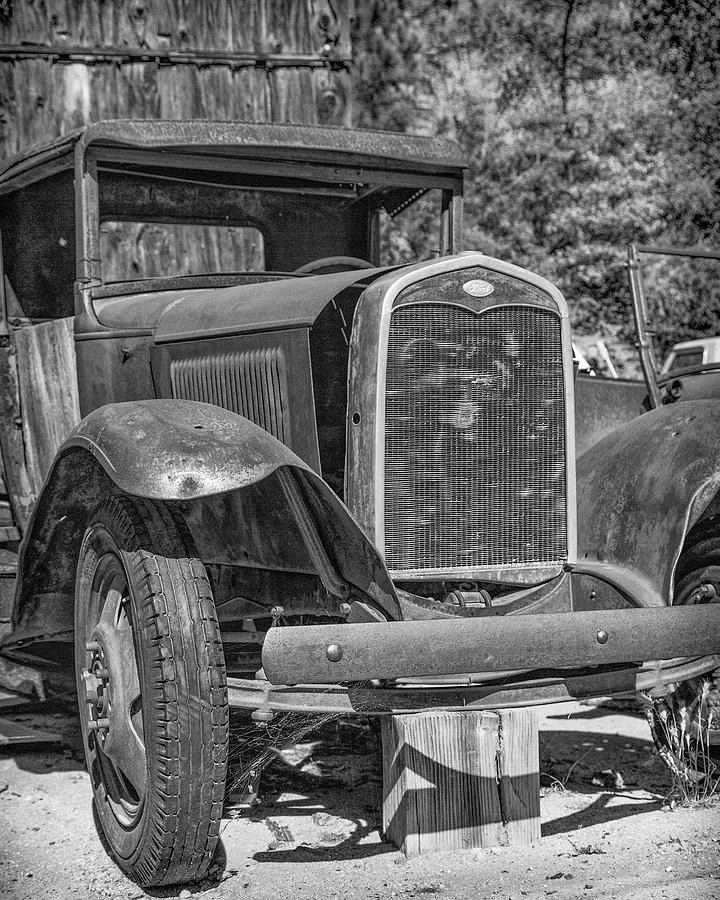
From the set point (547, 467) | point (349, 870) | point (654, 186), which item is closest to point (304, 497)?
point (547, 467)

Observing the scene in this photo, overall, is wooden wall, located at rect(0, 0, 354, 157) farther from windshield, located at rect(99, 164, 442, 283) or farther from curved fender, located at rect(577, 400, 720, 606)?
curved fender, located at rect(577, 400, 720, 606)

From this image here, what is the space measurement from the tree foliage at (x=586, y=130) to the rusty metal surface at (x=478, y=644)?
20.1 ft

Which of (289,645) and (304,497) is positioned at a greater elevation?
(304,497)

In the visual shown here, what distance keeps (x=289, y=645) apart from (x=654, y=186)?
8058 millimetres

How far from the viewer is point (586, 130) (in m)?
9.88

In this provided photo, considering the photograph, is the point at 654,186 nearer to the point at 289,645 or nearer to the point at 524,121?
the point at 524,121

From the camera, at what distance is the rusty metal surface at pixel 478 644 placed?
8.87ft

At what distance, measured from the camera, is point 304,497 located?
120 inches

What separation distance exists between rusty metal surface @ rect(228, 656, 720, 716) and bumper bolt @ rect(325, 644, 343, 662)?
258 millimetres

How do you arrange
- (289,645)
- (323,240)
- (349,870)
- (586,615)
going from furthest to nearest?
1. (323,240)
2. (349,870)
3. (586,615)
4. (289,645)

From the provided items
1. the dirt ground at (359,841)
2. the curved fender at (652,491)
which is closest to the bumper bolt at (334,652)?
the dirt ground at (359,841)

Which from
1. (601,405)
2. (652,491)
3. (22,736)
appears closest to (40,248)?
(22,736)

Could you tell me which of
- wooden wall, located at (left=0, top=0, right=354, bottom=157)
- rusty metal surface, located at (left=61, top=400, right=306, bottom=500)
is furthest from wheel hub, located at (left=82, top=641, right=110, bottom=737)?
wooden wall, located at (left=0, top=0, right=354, bottom=157)

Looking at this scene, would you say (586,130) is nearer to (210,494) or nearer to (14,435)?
(14,435)
